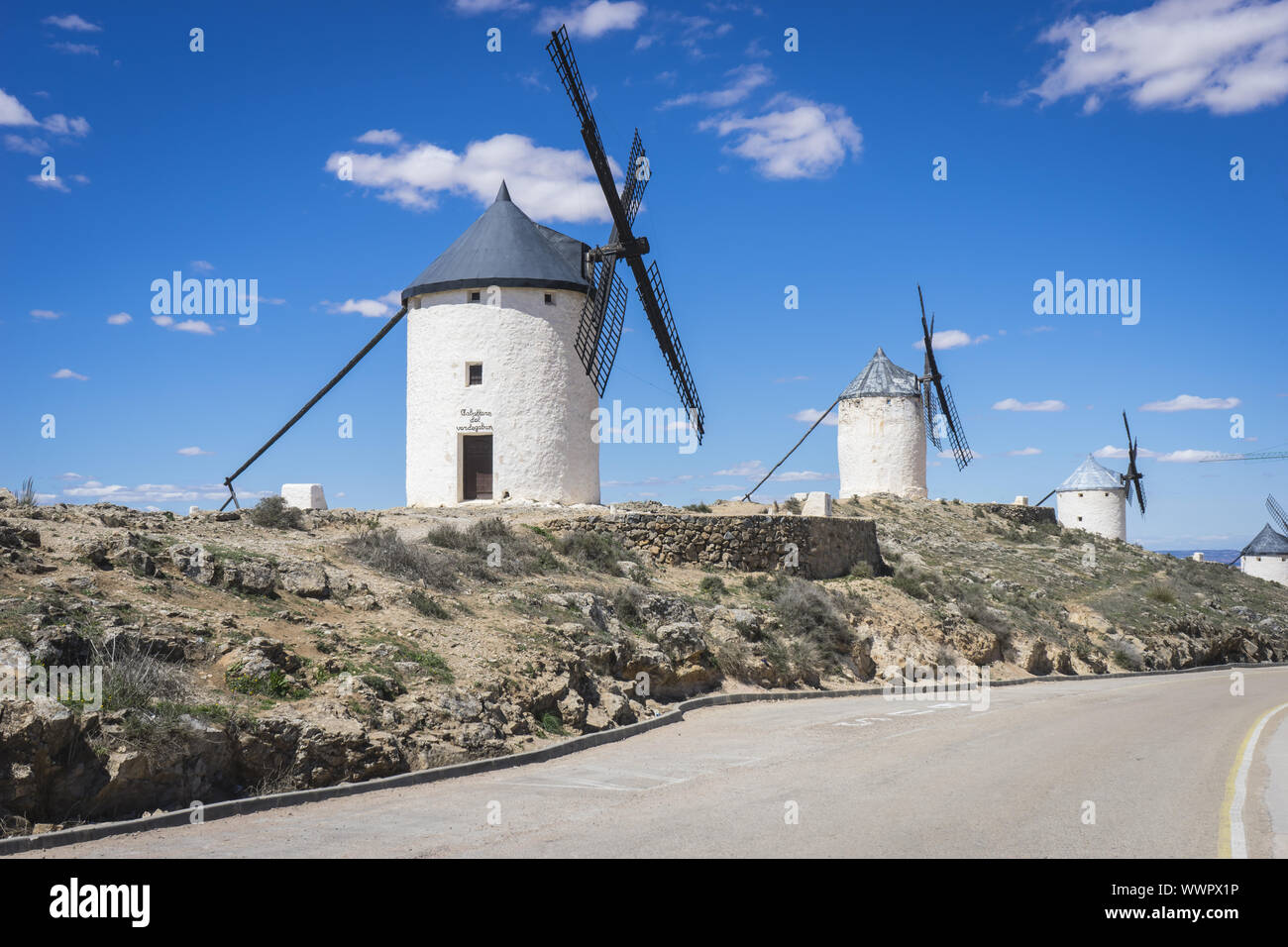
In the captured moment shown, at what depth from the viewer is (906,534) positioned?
38.8 m

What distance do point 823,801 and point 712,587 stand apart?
1244 cm

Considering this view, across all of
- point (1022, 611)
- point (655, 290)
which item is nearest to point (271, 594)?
point (655, 290)

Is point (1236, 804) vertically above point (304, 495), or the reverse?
point (304, 495)

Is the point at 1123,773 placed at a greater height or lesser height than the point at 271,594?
lesser

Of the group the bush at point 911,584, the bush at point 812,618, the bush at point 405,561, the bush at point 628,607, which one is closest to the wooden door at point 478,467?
the bush at point 812,618

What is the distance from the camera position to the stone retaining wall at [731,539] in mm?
23203

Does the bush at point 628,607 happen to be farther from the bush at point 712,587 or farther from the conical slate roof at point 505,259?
the conical slate roof at point 505,259

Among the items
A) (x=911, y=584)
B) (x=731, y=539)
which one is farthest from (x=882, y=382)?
(x=731, y=539)

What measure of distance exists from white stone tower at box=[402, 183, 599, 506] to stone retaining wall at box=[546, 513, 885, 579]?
275 centimetres

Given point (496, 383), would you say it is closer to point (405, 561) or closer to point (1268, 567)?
point (405, 561)

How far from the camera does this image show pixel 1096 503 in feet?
183
